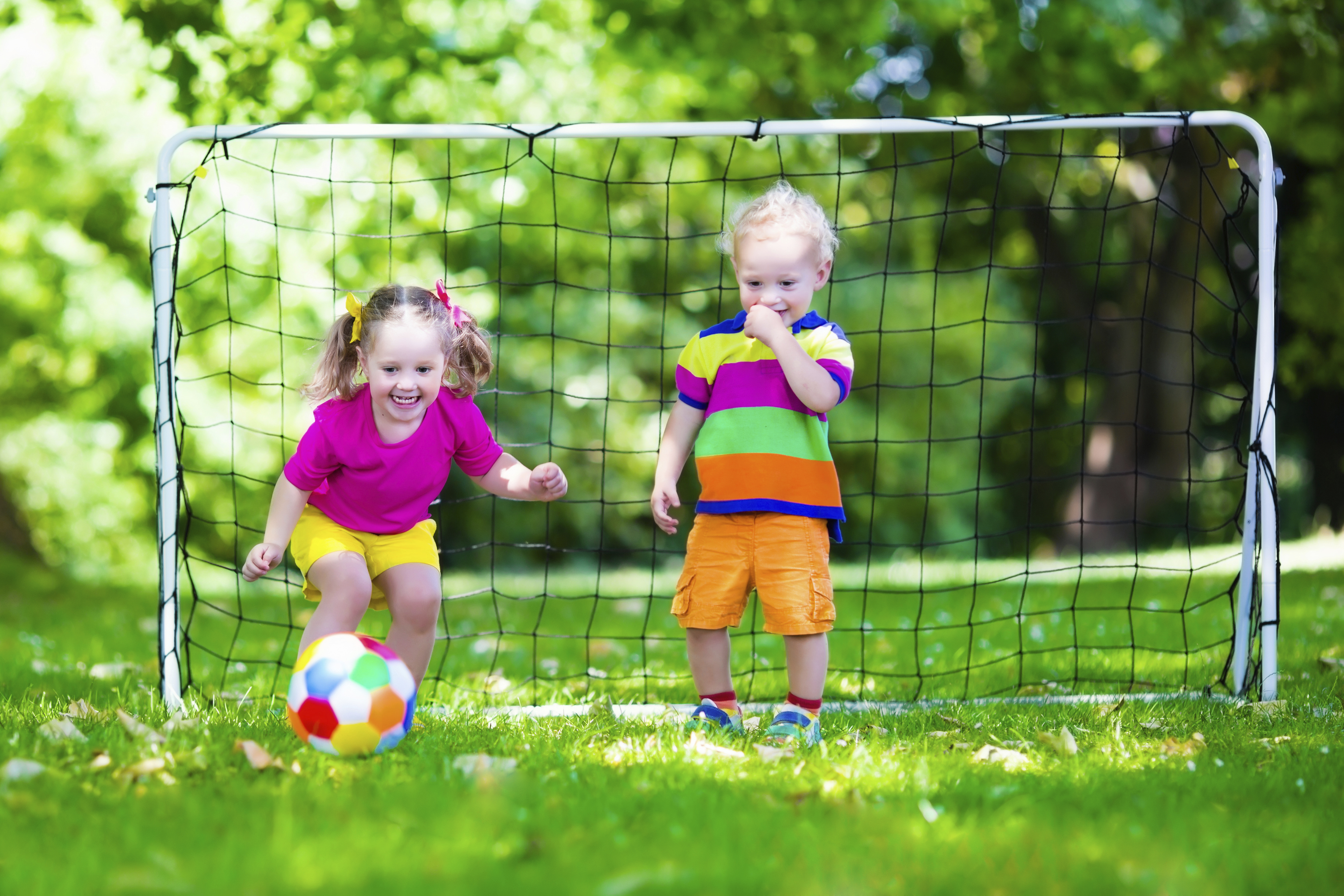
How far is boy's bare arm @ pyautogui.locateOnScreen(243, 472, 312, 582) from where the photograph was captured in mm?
3211

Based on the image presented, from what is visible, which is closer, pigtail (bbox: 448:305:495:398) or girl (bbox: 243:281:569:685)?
girl (bbox: 243:281:569:685)

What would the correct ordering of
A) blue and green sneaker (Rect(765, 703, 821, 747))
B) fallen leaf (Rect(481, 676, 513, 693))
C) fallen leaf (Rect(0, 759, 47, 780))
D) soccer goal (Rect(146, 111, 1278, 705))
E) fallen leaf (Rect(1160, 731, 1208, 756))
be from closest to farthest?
fallen leaf (Rect(0, 759, 47, 780))
fallen leaf (Rect(1160, 731, 1208, 756))
blue and green sneaker (Rect(765, 703, 821, 747))
soccer goal (Rect(146, 111, 1278, 705))
fallen leaf (Rect(481, 676, 513, 693))

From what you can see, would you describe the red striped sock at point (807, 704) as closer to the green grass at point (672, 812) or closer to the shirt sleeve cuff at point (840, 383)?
the green grass at point (672, 812)

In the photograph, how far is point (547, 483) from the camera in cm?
343

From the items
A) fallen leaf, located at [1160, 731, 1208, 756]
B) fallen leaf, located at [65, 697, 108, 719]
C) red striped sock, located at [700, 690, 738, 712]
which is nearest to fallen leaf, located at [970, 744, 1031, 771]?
fallen leaf, located at [1160, 731, 1208, 756]

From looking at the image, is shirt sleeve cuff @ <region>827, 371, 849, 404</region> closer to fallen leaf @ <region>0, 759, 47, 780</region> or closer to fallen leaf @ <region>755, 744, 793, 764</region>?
fallen leaf @ <region>755, 744, 793, 764</region>

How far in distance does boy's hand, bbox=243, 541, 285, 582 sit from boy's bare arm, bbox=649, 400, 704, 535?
3.40 feet

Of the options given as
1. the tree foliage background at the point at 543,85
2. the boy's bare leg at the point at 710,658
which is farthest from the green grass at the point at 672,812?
the tree foliage background at the point at 543,85

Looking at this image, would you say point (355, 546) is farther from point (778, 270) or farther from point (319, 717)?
point (778, 270)

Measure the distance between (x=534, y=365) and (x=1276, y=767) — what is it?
10.8 metres

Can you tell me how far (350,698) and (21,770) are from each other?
695 millimetres

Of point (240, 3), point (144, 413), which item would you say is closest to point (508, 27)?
point (240, 3)

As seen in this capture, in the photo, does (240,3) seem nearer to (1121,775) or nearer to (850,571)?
(850,571)

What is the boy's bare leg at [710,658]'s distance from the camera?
3.38 meters
